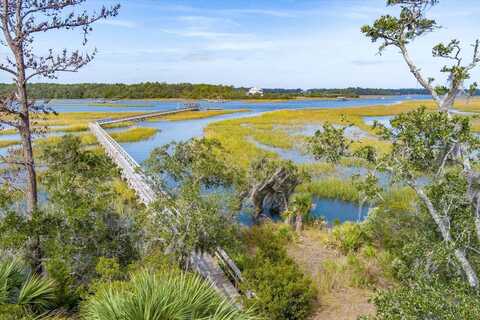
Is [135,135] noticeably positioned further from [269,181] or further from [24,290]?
[24,290]

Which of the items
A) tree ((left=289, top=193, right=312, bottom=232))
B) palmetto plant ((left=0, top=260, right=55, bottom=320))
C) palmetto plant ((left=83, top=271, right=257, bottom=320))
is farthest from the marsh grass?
palmetto plant ((left=83, top=271, right=257, bottom=320))

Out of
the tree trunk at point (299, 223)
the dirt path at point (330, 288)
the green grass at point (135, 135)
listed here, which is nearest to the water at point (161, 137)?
the green grass at point (135, 135)

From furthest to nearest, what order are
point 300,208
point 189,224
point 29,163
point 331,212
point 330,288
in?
point 331,212 < point 300,208 < point 330,288 < point 189,224 < point 29,163

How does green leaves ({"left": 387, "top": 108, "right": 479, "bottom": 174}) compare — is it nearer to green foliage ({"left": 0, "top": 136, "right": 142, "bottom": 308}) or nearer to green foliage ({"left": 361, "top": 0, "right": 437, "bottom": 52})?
green foliage ({"left": 361, "top": 0, "right": 437, "bottom": 52})

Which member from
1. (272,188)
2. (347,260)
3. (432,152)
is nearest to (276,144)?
(272,188)

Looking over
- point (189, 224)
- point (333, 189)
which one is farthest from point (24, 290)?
point (333, 189)

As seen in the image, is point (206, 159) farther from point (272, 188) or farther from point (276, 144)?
point (276, 144)
